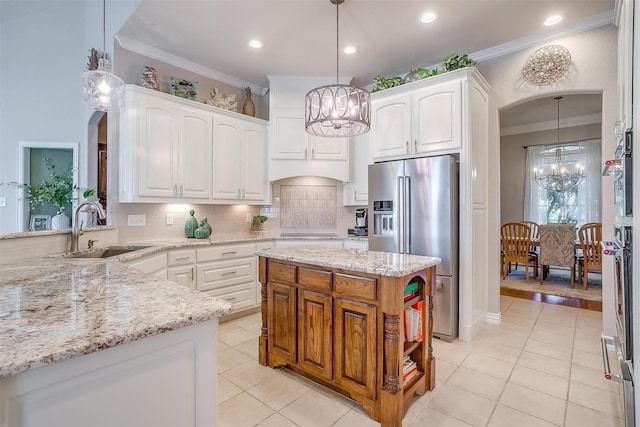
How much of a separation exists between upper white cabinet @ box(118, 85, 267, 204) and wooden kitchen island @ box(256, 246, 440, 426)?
64.8 inches

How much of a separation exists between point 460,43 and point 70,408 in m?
3.92

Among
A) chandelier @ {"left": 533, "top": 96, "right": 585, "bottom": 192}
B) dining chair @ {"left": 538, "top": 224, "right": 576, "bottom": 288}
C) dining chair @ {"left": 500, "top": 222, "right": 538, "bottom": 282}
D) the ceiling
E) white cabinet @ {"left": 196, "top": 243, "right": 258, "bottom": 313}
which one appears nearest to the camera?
the ceiling

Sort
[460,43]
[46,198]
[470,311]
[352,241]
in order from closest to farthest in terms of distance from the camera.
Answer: [46,198], [470,311], [460,43], [352,241]

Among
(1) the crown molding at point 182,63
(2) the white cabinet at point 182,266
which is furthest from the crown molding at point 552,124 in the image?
(2) the white cabinet at point 182,266

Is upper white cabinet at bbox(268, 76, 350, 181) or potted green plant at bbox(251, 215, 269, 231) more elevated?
upper white cabinet at bbox(268, 76, 350, 181)

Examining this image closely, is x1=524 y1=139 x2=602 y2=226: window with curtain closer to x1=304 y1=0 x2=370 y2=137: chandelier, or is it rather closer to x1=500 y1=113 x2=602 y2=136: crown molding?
x1=500 y1=113 x2=602 y2=136: crown molding

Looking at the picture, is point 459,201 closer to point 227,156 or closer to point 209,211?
point 227,156

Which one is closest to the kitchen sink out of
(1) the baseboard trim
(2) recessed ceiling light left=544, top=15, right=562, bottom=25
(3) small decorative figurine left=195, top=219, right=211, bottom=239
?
(3) small decorative figurine left=195, top=219, right=211, bottom=239

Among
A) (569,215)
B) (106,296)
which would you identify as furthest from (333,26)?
(569,215)

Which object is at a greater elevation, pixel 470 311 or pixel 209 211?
pixel 209 211

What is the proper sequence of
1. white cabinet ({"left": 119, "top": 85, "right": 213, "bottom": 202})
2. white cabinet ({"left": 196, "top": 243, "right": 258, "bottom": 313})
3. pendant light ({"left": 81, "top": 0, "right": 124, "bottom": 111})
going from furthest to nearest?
1. white cabinet ({"left": 196, "top": 243, "right": 258, "bottom": 313})
2. white cabinet ({"left": 119, "top": 85, "right": 213, "bottom": 202})
3. pendant light ({"left": 81, "top": 0, "right": 124, "bottom": 111})

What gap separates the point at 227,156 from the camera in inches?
150

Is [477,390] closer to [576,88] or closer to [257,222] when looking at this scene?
[576,88]

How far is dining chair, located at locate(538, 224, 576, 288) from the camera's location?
4.88 m
